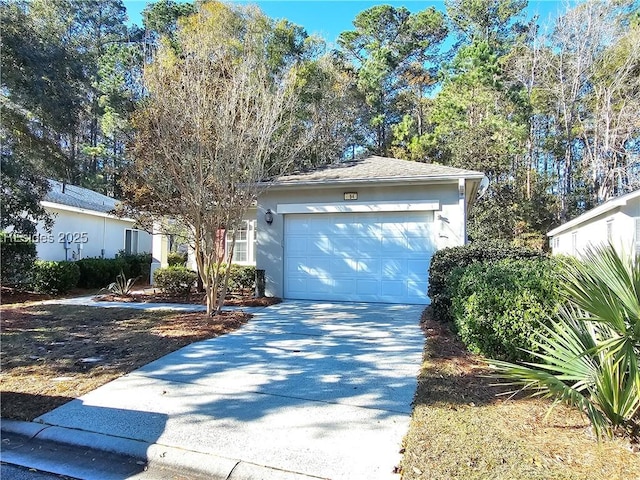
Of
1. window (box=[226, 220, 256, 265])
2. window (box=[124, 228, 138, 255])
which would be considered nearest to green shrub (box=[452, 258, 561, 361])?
window (box=[226, 220, 256, 265])

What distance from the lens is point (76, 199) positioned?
16.4m

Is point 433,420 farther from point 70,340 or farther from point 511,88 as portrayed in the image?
point 511,88

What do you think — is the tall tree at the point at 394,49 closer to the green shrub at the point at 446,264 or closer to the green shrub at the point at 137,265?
the green shrub at the point at 137,265

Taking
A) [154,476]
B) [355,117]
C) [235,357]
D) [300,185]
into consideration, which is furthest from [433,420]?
[355,117]

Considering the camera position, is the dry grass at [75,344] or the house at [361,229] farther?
the house at [361,229]

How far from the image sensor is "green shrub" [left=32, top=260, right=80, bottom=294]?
37.4ft

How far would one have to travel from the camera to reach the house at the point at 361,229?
9703 millimetres

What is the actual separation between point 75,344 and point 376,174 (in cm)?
726

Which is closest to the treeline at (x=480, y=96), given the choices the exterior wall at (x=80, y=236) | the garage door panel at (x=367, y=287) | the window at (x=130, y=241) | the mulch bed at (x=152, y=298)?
the exterior wall at (x=80, y=236)

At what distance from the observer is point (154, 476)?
2.91 meters

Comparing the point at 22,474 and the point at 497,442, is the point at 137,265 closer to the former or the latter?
the point at 22,474

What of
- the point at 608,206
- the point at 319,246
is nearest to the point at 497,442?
the point at 319,246

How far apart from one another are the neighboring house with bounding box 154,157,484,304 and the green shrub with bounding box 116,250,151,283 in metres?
7.75

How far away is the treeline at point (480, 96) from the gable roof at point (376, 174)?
406cm
